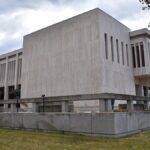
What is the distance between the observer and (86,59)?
1190 inches

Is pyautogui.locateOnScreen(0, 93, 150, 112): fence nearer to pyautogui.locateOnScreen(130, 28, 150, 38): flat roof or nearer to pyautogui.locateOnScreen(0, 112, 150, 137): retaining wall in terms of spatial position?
pyautogui.locateOnScreen(0, 112, 150, 137): retaining wall

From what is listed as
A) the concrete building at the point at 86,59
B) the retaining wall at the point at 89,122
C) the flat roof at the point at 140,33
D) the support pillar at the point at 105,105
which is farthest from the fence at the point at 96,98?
the flat roof at the point at 140,33

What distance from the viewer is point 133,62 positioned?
1441 inches

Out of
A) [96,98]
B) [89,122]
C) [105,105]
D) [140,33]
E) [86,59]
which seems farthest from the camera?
→ [140,33]

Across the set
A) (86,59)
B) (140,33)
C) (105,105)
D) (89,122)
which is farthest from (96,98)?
(140,33)

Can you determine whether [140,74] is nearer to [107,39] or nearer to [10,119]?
[107,39]

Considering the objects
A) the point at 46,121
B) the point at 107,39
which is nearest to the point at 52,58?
the point at 107,39

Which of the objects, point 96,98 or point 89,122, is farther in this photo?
point 96,98

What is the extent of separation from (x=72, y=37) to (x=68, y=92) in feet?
28.3

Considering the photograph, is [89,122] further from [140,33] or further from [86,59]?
[140,33]

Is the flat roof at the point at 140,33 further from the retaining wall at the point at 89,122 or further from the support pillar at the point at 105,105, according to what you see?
the support pillar at the point at 105,105

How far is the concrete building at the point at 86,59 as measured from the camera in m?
29.3

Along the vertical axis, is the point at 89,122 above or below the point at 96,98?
below

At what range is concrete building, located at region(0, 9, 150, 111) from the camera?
29328mm
